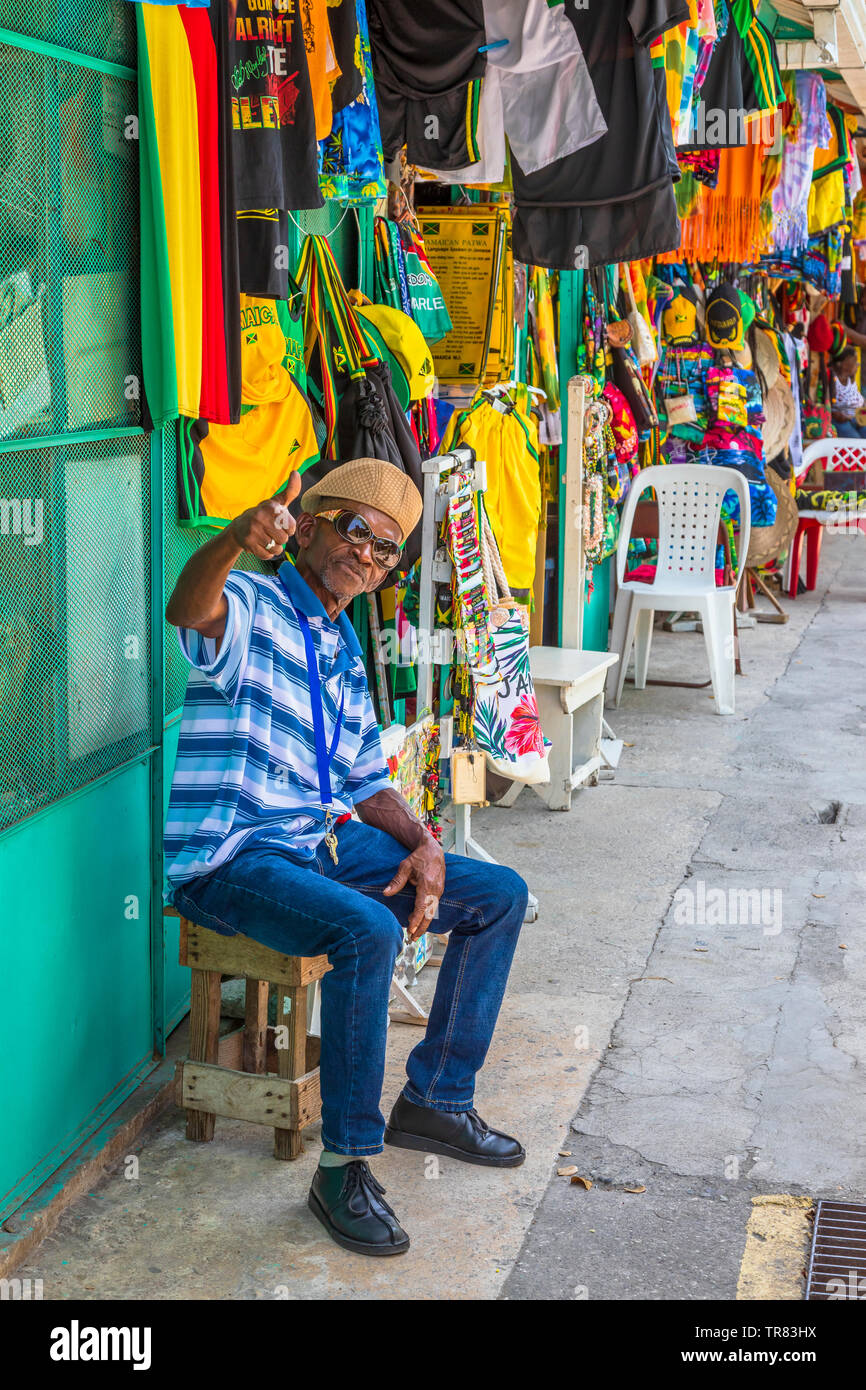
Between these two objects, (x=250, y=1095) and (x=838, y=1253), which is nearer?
(x=838, y=1253)

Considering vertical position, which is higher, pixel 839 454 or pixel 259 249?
pixel 259 249

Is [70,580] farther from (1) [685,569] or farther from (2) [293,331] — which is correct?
(1) [685,569]

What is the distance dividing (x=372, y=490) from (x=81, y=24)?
A: 117cm

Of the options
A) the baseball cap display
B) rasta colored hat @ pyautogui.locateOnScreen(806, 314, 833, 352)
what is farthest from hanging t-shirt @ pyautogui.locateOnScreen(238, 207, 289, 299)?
rasta colored hat @ pyautogui.locateOnScreen(806, 314, 833, 352)

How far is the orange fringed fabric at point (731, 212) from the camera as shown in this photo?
25.7ft

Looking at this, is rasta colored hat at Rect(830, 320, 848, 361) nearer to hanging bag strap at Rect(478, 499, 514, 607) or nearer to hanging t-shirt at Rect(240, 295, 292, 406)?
hanging bag strap at Rect(478, 499, 514, 607)

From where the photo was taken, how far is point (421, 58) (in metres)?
4.44

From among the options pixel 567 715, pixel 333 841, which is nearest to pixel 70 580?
pixel 333 841

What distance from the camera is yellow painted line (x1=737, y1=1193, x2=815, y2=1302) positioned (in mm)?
2908

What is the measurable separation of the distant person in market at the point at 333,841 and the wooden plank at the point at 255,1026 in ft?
1.10

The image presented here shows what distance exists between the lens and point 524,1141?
3498mm

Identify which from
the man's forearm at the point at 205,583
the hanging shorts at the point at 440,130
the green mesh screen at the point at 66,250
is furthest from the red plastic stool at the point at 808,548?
the man's forearm at the point at 205,583
